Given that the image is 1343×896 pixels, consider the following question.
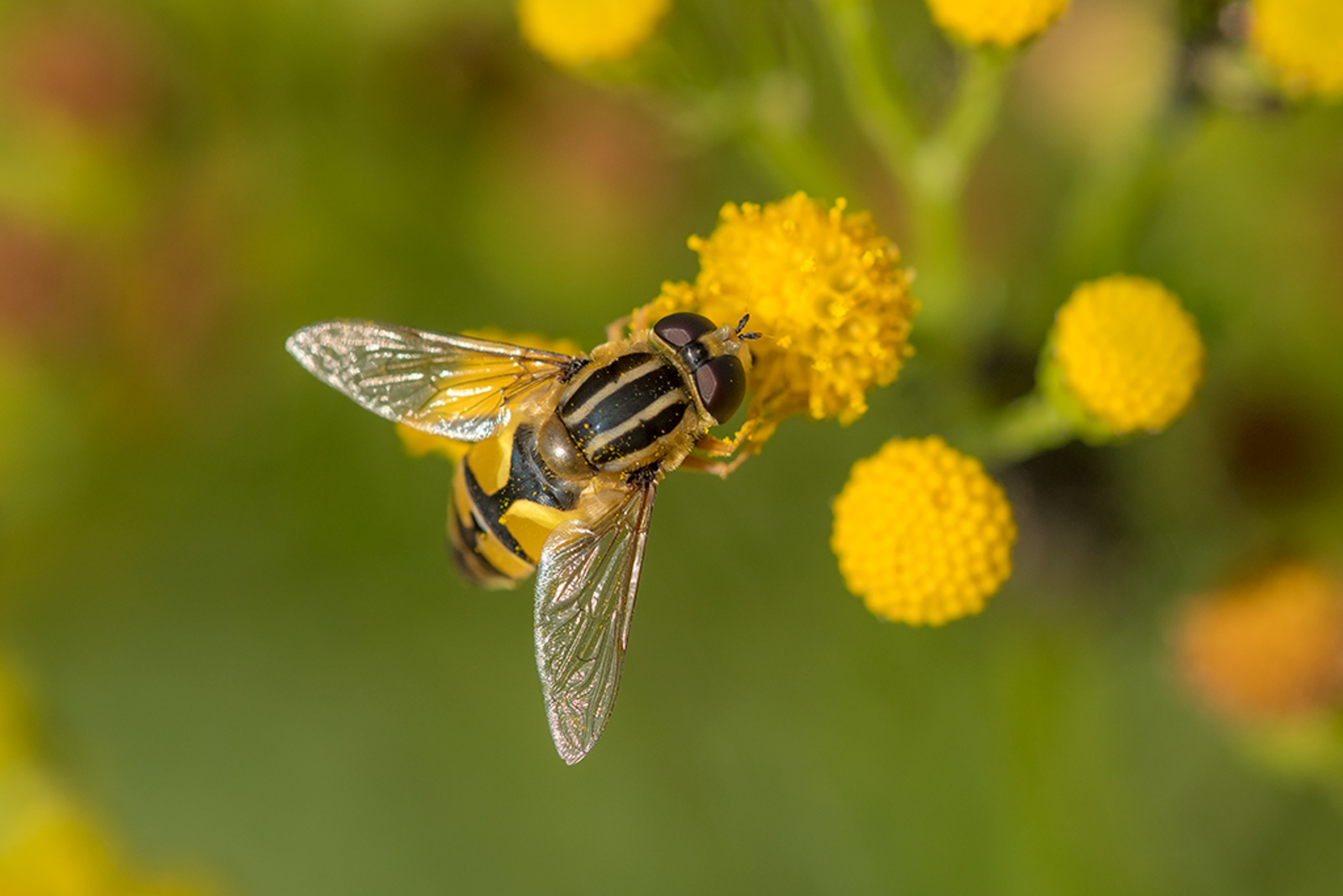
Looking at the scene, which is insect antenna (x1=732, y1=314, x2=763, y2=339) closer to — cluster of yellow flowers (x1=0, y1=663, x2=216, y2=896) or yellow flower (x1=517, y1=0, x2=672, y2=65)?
yellow flower (x1=517, y1=0, x2=672, y2=65)

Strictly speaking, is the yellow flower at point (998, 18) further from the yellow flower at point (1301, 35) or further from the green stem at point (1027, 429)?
the green stem at point (1027, 429)

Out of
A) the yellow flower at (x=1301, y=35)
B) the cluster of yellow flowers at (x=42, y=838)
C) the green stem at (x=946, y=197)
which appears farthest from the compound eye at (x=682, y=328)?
the cluster of yellow flowers at (x=42, y=838)

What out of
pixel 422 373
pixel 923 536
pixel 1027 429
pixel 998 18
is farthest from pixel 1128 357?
pixel 422 373

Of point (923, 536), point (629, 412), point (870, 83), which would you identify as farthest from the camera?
point (870, 83)

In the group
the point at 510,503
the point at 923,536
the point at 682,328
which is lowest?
the point at 923,536

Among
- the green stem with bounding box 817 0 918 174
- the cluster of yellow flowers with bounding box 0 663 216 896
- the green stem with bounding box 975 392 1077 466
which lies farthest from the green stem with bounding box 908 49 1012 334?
the cluster of yellow flowers with bounding box 0 663 216 896

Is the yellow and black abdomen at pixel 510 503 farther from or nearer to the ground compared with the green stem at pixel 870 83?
nearer to the ground

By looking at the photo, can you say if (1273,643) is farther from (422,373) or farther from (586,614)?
(422,373)
